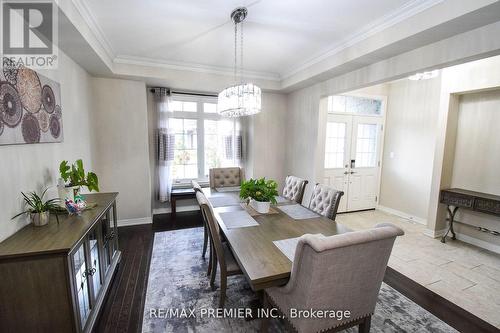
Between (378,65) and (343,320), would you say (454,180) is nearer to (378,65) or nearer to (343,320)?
(378,65)

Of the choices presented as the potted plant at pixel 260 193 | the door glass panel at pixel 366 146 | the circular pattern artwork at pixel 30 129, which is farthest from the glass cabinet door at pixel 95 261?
the door glass panel at pixel 366 146

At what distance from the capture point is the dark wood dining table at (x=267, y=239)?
1.32 metres

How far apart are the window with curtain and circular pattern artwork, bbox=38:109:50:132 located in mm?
2354

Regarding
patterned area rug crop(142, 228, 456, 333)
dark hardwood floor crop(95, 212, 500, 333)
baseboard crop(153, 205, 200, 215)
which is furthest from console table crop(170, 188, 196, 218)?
patterned area rug crop(142, 228, 456, 333)

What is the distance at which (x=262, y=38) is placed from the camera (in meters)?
2.68

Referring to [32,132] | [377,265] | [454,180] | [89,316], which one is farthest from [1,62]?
[454,180]

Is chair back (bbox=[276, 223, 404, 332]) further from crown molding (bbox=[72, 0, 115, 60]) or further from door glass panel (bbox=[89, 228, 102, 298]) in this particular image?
crown molding (bbox=[72, 0, 115, 60])

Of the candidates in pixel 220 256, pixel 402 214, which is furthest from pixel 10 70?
pixel 402 214

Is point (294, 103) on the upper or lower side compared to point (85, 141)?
upper

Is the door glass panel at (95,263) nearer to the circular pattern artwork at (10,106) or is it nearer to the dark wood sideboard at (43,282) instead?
the dark wood sideboard at (43,282)

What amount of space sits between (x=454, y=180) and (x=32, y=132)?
5.27m

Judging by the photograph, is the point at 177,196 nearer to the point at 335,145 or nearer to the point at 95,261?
the point at 95,261

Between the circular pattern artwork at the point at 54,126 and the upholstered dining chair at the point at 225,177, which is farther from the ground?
the circular pattern artwork at the point at 54,126

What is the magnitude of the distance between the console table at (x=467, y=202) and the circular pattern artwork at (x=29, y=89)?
4983 millimetres
